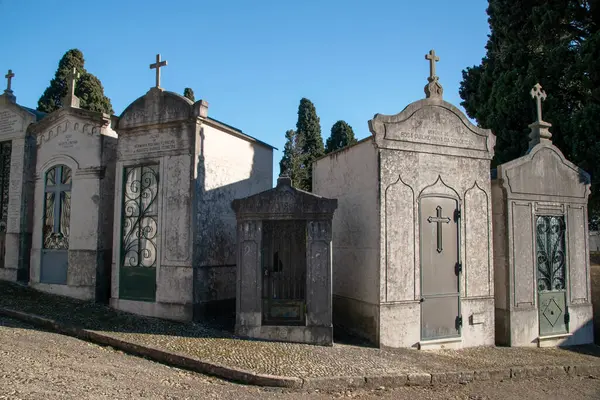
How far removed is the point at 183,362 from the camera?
6238mm

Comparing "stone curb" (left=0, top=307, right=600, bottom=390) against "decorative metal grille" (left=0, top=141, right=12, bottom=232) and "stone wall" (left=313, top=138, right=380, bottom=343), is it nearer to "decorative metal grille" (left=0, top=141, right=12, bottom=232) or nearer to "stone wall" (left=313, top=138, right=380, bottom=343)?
"stone wall" (left=313, top=138, right=380, bottom=343)

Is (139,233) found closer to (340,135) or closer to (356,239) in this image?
(356,239)

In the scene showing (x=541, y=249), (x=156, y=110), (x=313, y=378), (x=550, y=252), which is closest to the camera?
(x=313, y=378)

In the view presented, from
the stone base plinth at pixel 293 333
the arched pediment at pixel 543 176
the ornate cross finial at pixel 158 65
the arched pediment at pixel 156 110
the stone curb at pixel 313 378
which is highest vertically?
the ornate cross finial at pixel 158 65

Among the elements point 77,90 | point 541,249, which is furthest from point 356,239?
point 77,90

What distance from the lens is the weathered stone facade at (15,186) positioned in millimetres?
10938

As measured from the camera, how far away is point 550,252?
948cm

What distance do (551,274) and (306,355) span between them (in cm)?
573

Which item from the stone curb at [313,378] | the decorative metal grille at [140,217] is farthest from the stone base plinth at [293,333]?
the decorative metal grille at [140,217]

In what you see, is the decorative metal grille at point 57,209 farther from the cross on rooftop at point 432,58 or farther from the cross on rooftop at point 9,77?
the cross on rooftop at point 432,58

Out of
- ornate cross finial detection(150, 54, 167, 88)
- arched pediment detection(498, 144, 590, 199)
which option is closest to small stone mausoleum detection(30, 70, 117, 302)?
ornate cross finial detection(150, 54, 167, 88)

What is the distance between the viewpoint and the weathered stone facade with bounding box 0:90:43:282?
10.9 m

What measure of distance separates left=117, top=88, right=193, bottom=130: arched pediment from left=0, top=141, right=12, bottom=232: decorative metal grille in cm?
431

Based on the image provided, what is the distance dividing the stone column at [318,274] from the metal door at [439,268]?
1.78m
